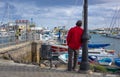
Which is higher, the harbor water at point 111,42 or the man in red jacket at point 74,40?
the man in red jacket at point 74,40

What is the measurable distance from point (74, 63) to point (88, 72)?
95cm

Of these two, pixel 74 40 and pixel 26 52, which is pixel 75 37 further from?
pixel 26 52

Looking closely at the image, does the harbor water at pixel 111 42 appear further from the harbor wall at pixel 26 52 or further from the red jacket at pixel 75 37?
the red jacket at pixel 75 37

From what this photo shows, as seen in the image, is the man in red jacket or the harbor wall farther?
the harbor wall

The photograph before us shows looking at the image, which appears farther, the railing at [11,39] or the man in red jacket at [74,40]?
the railing at [11,39]

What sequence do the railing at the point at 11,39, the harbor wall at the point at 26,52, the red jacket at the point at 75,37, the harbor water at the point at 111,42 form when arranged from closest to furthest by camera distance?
the red jacket at the point at 75,37, the railing at the point at 11,39, the harbor wall at the point at 26,52, the harbor water at the point at 111,42

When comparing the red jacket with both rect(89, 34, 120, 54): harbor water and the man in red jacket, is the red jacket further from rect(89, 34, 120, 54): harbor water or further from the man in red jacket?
rect(89, 34, 120, 54): harbor water

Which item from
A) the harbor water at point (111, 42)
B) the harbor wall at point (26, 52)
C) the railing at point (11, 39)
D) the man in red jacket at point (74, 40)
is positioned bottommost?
the harbor water at point (111, 42)

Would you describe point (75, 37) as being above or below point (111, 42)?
above

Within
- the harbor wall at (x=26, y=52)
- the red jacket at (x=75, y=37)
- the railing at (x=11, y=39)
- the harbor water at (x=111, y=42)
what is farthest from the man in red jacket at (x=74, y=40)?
the harbor water at (x=111, y=42)

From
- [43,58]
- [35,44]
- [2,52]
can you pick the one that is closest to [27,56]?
[35,44]

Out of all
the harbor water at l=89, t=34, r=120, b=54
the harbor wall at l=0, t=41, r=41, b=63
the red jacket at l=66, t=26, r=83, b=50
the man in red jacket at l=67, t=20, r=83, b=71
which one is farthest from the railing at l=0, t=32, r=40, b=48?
the red jacket at l=66, t=26, r=83, b=50

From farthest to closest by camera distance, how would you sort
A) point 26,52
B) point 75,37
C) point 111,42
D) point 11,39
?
1. point 111,42
2. point 26,52
3. point 11,39
4. point 75,37

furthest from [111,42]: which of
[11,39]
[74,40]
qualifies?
[74,40]
